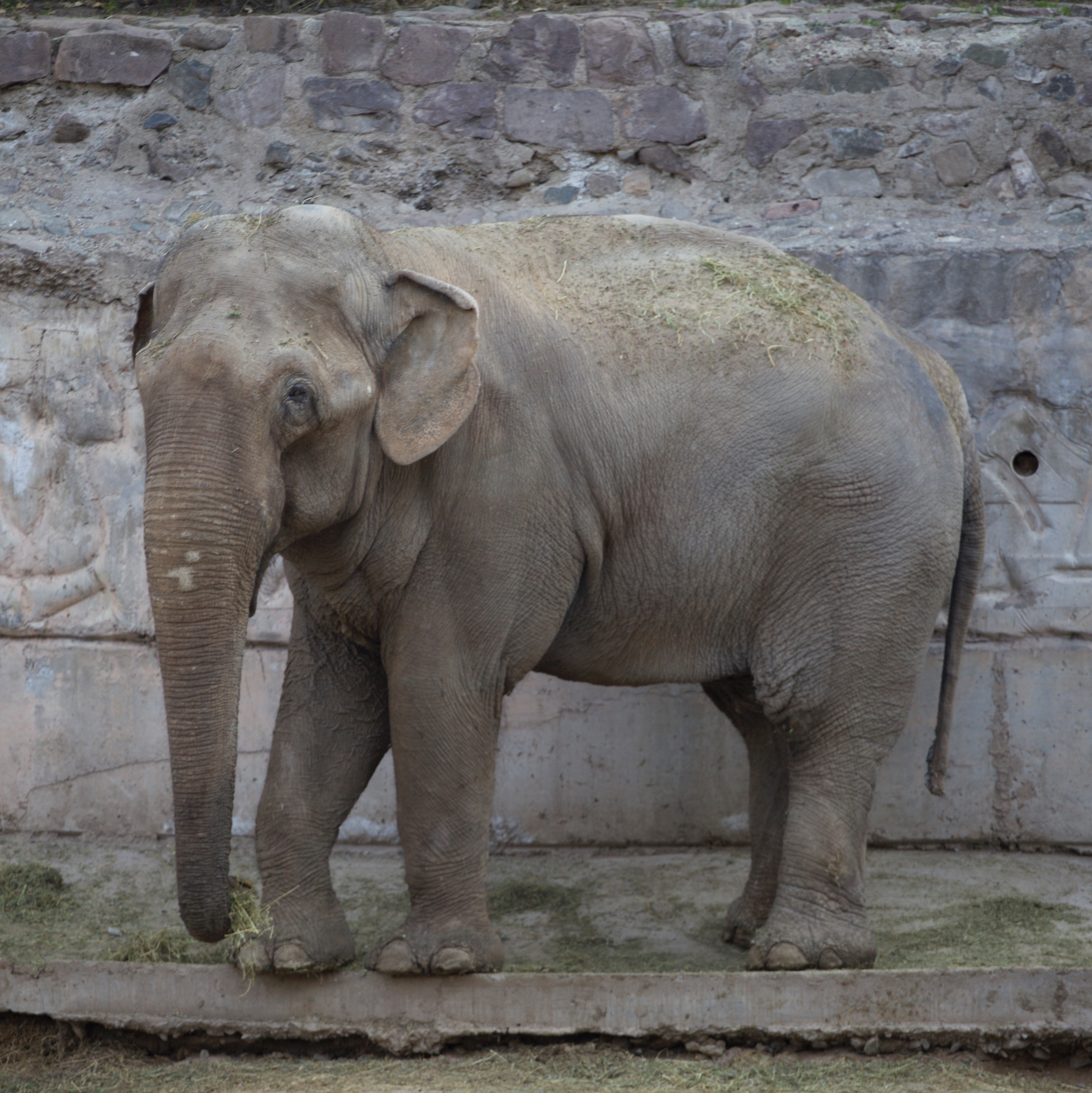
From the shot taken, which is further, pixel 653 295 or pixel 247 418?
pixel 653 295

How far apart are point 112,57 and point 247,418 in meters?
3.24

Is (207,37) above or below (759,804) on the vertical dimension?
above

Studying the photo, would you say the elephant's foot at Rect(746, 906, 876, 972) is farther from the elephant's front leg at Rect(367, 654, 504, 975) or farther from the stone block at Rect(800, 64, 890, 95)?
the stone block at Rect(800, 64, 890, 95)

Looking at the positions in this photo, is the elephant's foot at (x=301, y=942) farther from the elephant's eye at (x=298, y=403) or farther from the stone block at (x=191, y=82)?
the stone block at (x=191, y=82)

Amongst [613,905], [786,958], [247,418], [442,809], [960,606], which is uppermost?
[247,418]

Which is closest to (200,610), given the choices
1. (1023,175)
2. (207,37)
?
(207,37)

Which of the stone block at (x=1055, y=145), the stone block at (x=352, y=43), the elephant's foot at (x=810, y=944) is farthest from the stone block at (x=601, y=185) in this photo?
the elephant's foot at (x=810, y=944)

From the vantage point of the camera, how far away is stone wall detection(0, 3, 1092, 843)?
5.41 meters

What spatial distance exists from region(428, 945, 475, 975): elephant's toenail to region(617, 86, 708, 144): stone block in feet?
11.1

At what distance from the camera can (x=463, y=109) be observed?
5.79 meters

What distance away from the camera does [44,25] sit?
5.91 metres

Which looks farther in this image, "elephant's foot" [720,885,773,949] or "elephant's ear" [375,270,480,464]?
"elephant's foot" [720,885,773,949]

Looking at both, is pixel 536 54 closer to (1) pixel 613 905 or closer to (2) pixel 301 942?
(1) pixel 613 905

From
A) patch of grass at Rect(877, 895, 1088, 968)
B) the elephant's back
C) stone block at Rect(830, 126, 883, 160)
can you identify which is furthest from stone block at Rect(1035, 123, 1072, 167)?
patch of grass at Rect(877, 895, 1088, 968)
